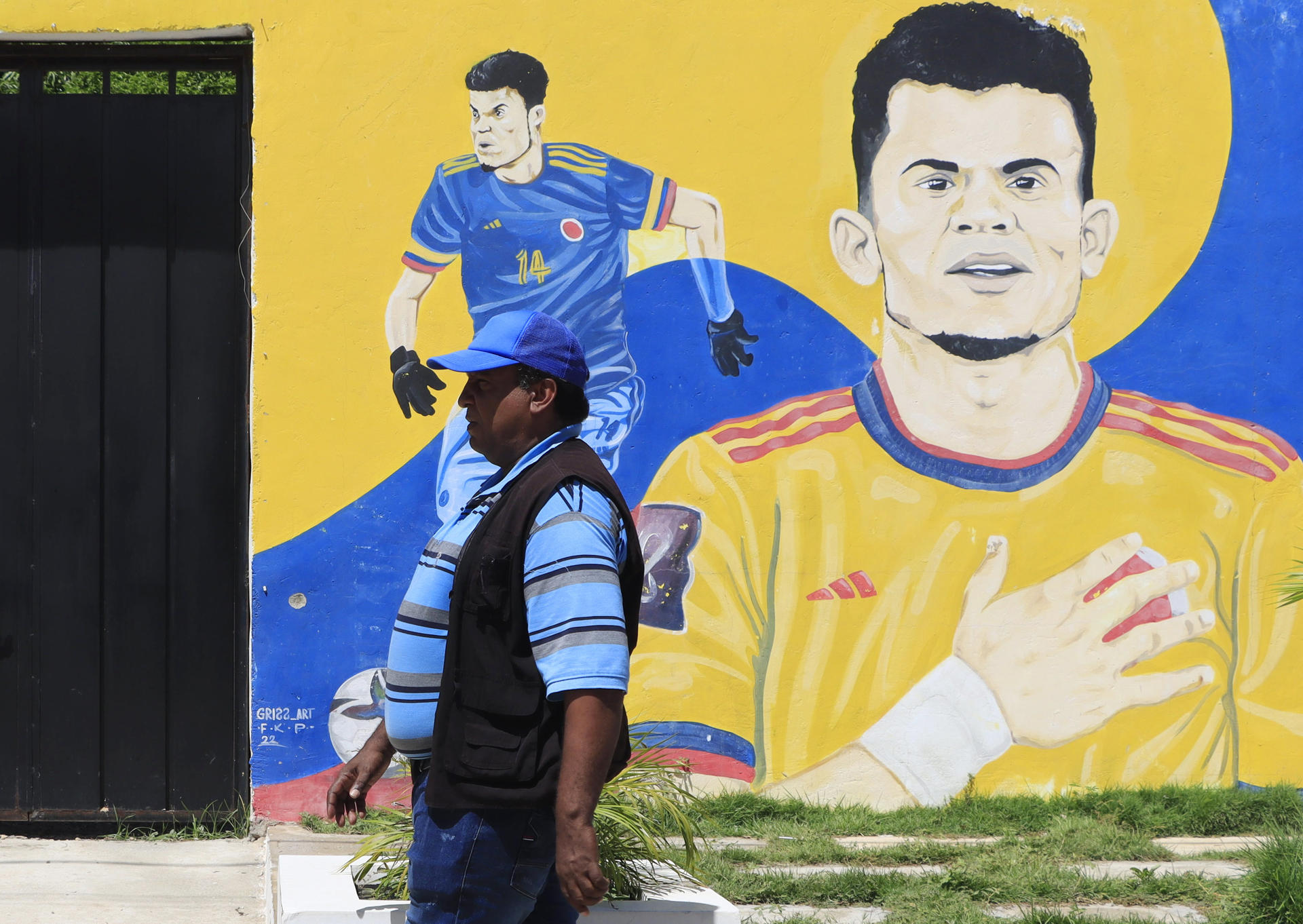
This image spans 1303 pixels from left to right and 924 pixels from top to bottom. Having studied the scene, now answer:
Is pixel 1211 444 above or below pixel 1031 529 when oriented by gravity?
above

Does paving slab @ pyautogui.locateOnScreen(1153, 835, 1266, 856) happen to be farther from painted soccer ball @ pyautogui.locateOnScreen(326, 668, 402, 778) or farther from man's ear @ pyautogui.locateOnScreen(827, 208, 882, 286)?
painted soccer ball @ pyautogui.locateOnScreen(326, 668, 402, 778)

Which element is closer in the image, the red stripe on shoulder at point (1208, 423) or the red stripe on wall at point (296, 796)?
the red stripe on wall at point (296, 796)

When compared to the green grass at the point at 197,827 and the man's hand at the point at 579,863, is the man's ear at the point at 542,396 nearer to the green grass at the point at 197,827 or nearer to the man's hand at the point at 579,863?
the man's hand at the point at 579,863

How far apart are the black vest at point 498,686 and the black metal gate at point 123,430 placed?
312 cm

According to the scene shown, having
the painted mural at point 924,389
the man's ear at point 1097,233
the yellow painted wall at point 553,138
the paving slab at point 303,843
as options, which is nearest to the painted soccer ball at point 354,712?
the painted mural at point 924,389

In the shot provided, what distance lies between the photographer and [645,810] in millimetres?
3920

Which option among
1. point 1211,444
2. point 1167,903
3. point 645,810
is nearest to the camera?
point 645,810

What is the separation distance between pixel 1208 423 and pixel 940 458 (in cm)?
122

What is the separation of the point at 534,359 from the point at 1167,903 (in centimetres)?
319

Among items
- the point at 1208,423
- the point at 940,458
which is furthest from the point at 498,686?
the point at 1208,423

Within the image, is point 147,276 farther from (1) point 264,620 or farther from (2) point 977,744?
(2) point 977,744

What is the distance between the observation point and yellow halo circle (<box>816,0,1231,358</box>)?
5.65 metres

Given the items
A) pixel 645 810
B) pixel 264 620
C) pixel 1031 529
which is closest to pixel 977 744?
pixel 1031 529

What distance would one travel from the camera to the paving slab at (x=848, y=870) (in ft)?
15.3
